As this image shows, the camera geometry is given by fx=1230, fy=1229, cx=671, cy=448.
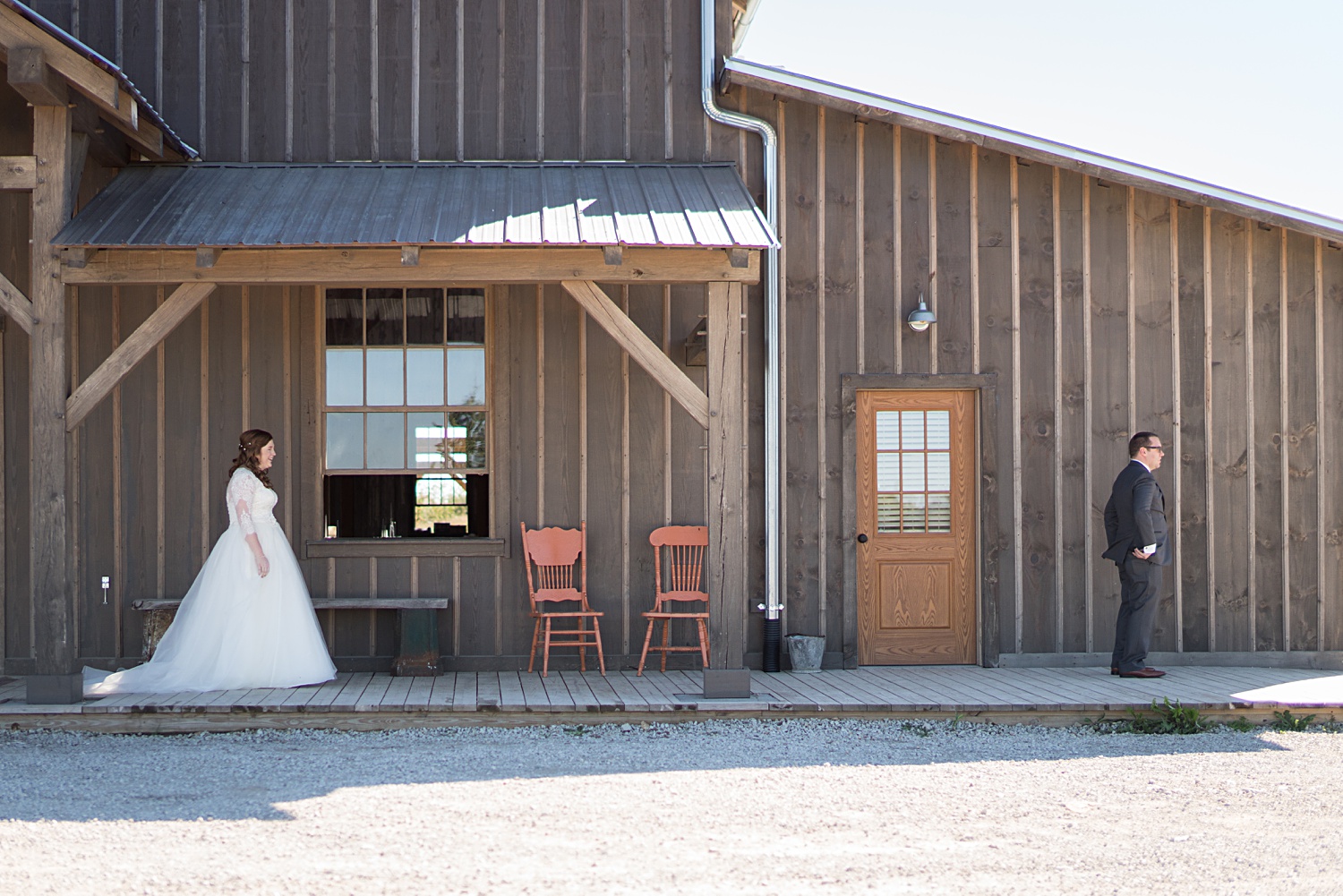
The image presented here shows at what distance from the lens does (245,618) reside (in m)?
6.66

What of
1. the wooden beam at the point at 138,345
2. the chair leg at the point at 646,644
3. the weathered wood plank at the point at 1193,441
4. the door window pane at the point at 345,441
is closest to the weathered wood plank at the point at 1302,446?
the weathered wood plank at the point at 1193,441

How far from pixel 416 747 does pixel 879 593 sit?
3184 mm

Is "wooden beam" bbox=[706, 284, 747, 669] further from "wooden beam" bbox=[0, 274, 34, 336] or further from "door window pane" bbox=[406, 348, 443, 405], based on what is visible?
"wooden beam" bbox=[0, 274, 34, 336]

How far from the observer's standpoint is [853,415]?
24.6ft

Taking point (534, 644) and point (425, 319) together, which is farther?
point (425, 319)

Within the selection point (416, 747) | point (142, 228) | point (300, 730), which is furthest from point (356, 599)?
point (142, 228)

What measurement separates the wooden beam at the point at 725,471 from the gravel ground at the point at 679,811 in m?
Answer: 0.58

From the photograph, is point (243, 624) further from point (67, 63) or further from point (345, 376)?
point (67, 63)

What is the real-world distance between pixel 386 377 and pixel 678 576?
2.14m

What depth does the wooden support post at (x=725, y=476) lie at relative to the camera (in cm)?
623

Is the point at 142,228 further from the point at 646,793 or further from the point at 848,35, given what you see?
the point at 848,35

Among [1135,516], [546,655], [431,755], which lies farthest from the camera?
[1135,516]

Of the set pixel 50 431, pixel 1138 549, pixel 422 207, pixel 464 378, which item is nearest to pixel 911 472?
pixel 1138 549

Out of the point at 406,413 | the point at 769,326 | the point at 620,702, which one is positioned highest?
the point at 769,326
